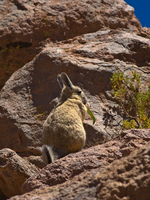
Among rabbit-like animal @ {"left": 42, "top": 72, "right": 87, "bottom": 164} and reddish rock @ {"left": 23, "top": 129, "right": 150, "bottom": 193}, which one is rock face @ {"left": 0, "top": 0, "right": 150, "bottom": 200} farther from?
rabbit-like animal @ {"left": 42, "top": 72, "right": 87, "bottom": 164}

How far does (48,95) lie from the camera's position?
6965 mm

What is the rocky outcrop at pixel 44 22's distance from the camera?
8797 mm

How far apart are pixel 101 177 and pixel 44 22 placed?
7282mm

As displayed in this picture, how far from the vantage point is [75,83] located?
692cm

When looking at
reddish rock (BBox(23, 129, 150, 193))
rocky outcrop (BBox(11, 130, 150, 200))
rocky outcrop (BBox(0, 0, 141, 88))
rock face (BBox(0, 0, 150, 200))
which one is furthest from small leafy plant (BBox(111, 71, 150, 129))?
rocky outcrop (BBox(0, 0, 141, 88))

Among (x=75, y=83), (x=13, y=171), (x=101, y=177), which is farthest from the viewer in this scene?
(x=75, y=83)

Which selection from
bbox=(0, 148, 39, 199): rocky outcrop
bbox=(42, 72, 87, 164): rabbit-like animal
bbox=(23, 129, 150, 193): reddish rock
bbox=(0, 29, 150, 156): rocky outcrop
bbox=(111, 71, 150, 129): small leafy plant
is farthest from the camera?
bbox=(0, 29, 150, 156): rocky outcrop

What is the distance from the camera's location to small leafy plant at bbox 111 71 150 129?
18.4 feet

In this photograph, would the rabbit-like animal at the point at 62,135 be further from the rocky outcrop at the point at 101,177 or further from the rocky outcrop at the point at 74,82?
the rocky outcrop at the point at 74,82

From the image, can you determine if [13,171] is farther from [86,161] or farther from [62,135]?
[86,161]

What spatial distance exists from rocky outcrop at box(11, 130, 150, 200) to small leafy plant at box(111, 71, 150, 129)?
1884 millimetres

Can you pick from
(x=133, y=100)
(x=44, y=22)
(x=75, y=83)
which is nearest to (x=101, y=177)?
(x=133, y=100)

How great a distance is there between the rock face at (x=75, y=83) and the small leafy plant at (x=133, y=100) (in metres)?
0.32

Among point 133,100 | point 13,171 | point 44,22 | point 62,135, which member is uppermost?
point 44,22
